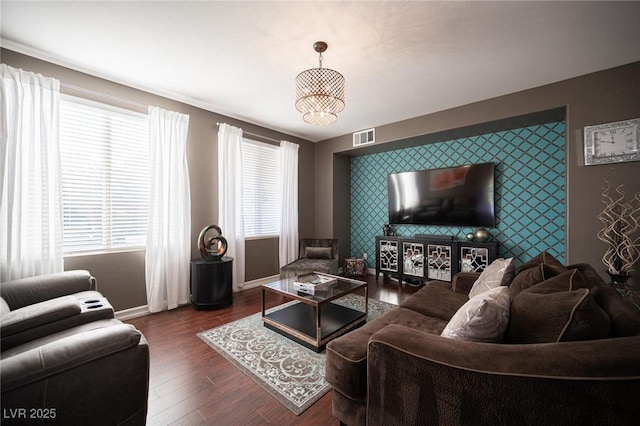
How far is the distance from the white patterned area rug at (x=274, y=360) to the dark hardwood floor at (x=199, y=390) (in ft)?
0.16

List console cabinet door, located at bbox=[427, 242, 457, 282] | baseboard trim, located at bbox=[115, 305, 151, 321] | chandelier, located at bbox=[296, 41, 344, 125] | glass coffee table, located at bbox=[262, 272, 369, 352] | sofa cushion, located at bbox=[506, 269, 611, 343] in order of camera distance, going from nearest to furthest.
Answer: sofa cushion, located at bbox=[506, 269, 611, 343]
chandelier, located at bbox=[296, 41, 344, 125]
glass coffee table, located at bbox=[262, 272, 369, 352]
baseboard trim, located at bbox=[115, 305, 151, 321]
console cabinet door, located at bbox=[427, 242, 457, 282]

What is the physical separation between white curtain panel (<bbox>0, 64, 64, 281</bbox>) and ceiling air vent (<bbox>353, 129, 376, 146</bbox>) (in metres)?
3.71

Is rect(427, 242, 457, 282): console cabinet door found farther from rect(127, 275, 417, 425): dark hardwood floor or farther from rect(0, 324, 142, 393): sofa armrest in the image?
rect(0, 324, 142, 393): sofa armrest

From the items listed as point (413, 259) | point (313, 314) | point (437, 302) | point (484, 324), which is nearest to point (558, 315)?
point (484, 324)

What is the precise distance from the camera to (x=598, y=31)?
6.27 feet

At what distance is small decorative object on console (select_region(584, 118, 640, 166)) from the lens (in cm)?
228

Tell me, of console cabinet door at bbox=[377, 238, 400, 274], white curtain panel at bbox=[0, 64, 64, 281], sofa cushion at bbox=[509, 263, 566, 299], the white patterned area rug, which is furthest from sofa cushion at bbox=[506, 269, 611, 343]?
white curtain panel at bbox=[0, 64, 64, 281]

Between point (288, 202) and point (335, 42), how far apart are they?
276 centimetres

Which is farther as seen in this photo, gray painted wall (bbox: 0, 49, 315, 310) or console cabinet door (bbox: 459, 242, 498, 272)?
console cabinet door (bbox: 459, 242, 498, 272)

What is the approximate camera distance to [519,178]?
11.0 ft

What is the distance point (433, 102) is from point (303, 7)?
2198 millimetres

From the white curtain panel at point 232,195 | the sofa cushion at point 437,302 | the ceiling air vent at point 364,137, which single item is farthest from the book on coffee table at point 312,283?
the ceiling air vent at point 364,137

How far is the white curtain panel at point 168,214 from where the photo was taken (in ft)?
9.42

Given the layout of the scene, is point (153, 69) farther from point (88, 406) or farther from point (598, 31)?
point (598, 31)
